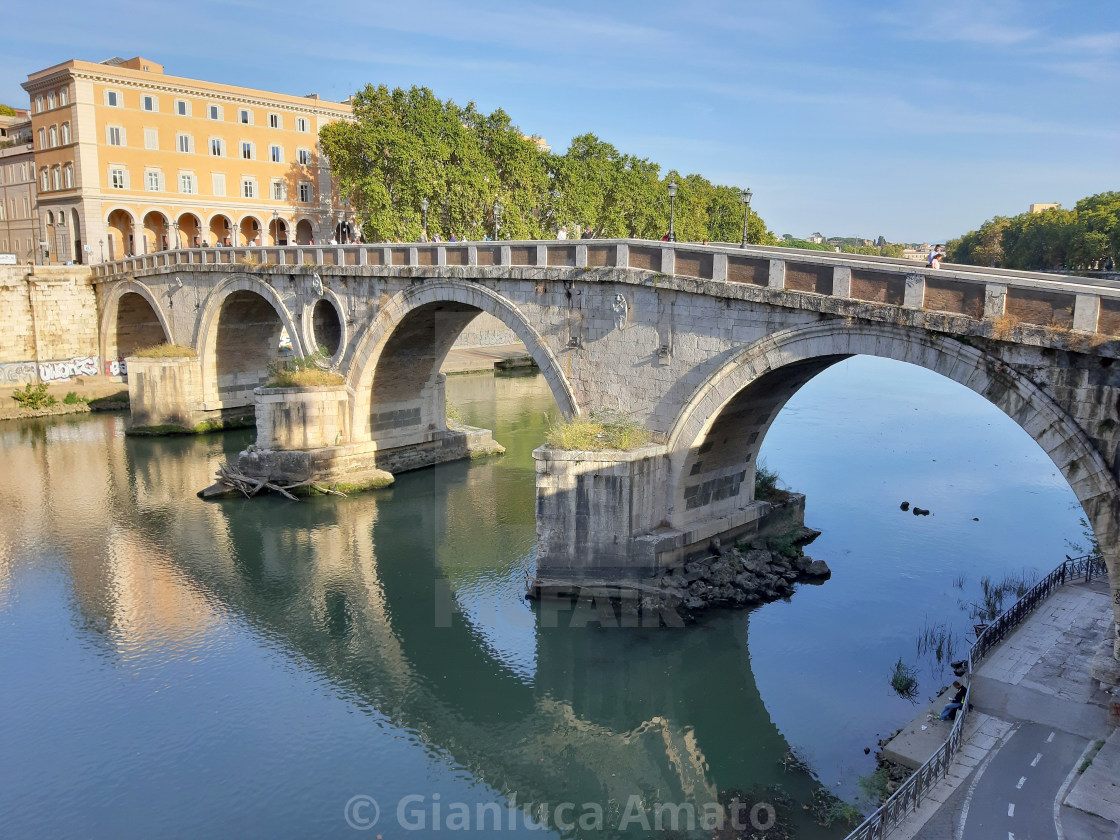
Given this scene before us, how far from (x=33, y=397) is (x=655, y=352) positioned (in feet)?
87.3

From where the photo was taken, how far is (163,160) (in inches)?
1650

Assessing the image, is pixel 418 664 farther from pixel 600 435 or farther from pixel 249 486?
pixel 249 486

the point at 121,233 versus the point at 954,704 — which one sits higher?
the point at 121,233

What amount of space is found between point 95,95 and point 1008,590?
138 feet

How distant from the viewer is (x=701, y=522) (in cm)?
1636

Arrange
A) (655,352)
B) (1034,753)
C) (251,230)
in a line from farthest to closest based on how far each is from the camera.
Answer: (251,230), (655,352), (1034,753)

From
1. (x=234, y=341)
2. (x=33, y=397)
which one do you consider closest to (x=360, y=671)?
(x=234, y=341)

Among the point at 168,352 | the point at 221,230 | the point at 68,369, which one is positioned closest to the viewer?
the point at 168,352

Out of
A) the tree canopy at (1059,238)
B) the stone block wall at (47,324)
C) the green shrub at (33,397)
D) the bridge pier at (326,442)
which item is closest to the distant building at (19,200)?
the stone block wall at (47,324)

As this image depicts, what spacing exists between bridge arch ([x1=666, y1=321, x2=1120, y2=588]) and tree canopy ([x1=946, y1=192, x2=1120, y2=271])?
39.0 m

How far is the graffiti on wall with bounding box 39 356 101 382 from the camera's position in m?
34.2

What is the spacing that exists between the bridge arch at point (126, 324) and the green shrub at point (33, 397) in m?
4.36

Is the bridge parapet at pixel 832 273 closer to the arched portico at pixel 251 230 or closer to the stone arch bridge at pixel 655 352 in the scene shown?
the stone arch bridge at pixel 655 352

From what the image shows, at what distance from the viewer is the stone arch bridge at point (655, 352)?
10281 mm
